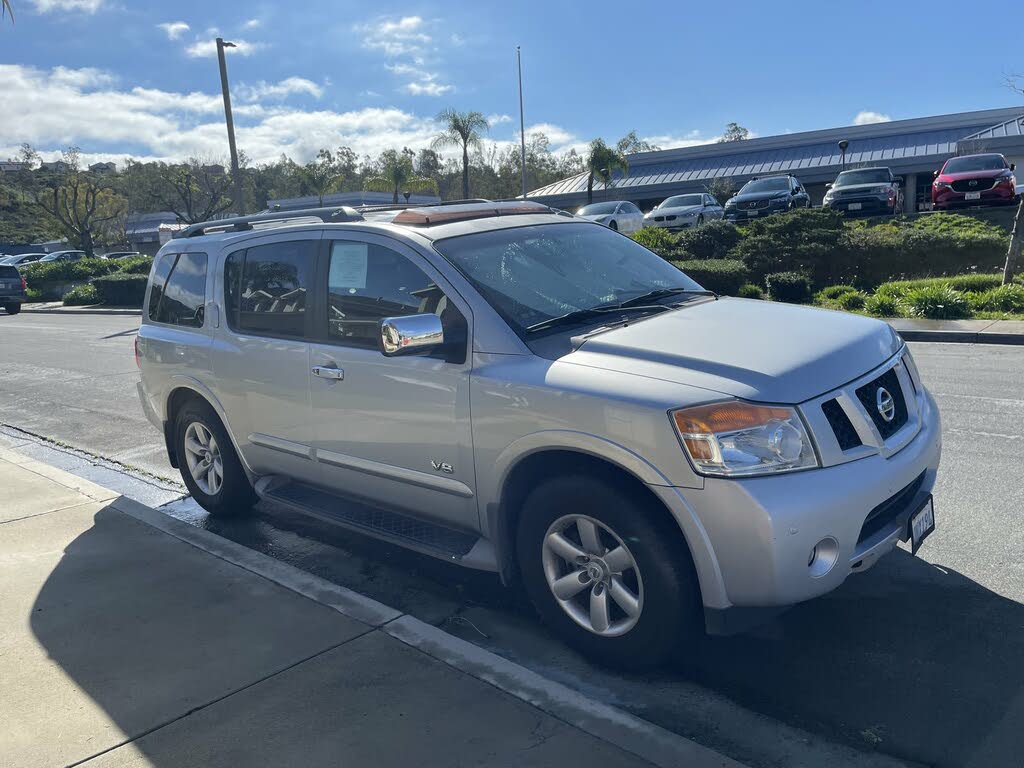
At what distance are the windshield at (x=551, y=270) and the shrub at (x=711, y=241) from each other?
1475cm

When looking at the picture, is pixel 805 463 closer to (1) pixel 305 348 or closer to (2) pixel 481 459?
(2) pixel 481 459

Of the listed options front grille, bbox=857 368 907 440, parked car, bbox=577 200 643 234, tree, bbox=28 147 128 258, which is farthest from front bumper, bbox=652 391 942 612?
tree, bbox=28 147 128 258

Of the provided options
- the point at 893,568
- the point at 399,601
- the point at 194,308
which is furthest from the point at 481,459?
the point at 194,308

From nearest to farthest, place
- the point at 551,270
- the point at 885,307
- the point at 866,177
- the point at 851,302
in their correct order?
the point at 551,270, the point at 885,307, the point at 851,302, the point at 866,177

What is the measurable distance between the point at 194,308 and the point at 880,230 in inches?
651

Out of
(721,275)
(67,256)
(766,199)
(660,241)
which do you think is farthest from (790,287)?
(67,256)

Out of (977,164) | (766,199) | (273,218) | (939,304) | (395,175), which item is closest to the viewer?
(273,218)

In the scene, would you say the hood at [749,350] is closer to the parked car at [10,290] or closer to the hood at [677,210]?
the hood at [677,210]

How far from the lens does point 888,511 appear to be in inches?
132

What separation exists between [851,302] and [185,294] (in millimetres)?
11812

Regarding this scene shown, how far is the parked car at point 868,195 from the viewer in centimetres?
2202

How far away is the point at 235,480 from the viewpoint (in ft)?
17.8

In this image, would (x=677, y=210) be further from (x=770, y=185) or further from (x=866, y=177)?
(x=866, y=177)

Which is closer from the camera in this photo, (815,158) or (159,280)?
(159,280)
